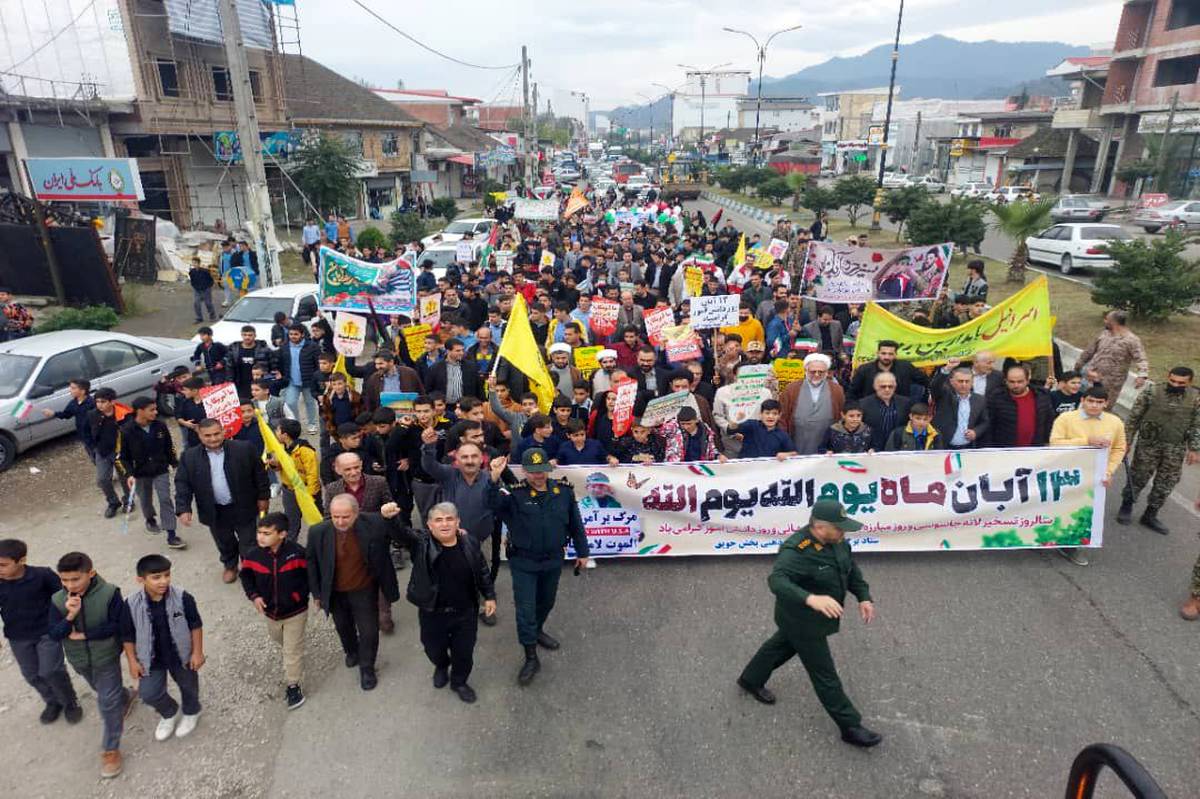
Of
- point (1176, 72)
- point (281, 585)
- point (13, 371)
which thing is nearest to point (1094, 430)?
point (281, 585)

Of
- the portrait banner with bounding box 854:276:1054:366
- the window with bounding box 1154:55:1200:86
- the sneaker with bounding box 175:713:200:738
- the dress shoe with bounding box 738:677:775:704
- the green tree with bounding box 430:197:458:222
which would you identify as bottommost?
the sneaker with bounding box 175:713:200:738

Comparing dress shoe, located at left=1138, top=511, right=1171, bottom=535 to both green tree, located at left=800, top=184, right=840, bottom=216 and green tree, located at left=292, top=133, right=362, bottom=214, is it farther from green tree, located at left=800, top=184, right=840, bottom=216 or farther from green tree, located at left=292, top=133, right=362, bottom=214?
green tree, located at left=800, top=184, right=840, bottom=216

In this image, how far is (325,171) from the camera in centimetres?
2812

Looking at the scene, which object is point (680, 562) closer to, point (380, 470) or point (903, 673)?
point (903, 673)

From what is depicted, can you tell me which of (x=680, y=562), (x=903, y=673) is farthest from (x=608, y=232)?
(x=903, y=673)

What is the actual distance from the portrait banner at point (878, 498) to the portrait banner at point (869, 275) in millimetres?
4746

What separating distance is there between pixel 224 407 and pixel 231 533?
3.97 ft

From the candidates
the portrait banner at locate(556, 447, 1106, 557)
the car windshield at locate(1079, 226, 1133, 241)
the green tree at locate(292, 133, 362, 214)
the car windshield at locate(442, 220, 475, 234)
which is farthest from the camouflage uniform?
the green tree at locate(292, 133, 362, 214)

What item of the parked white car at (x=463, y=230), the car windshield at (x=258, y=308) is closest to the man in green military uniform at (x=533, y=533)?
the car windshield at (x=258, y=308)

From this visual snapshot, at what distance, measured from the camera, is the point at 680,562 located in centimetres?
689

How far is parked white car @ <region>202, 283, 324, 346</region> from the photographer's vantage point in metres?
13.0

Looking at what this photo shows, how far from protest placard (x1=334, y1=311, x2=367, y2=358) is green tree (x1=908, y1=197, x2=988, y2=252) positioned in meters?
19.1

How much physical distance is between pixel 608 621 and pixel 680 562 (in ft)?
3.69

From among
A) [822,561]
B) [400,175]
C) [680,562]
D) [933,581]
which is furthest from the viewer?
[400,175]
